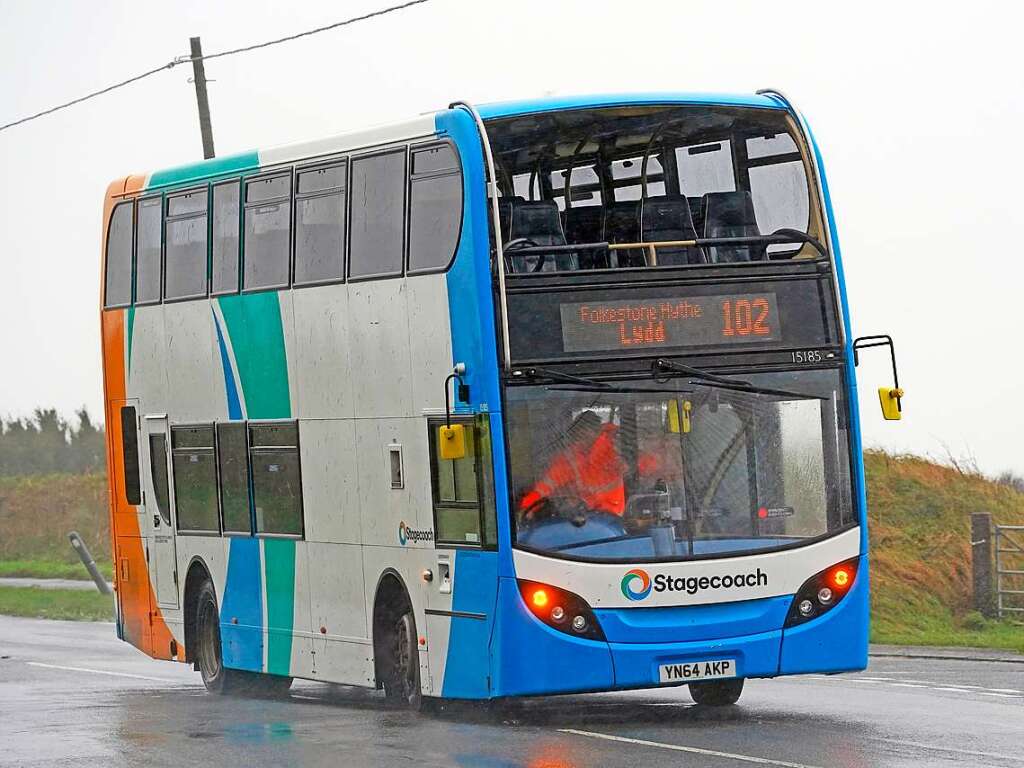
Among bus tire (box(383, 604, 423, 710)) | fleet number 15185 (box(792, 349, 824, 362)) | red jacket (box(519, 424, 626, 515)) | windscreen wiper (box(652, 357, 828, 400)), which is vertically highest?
fleet number 15185 (box(792, 349, 824, 362))

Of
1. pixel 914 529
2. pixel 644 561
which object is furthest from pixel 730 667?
pixel 914 529

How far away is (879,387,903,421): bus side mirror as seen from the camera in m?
15.2

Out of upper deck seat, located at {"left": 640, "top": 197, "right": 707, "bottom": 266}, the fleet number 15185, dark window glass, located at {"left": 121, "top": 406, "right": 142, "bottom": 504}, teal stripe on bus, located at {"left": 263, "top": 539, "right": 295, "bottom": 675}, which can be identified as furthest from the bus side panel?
dark window glass, located at {"left": 121, "top": 406, "right": 142, "bottom": 504}

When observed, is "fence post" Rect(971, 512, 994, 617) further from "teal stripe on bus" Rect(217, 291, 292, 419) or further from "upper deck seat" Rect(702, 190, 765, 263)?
"upper deck seat" Rect(702, 190, 765, 263)

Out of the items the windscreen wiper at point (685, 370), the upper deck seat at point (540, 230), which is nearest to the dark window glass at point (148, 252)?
the upper deck seat at point (540, 230)

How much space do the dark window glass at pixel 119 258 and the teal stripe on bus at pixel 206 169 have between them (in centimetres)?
61

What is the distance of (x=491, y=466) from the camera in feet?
47.7

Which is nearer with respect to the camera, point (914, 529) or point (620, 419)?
point (620, 419)

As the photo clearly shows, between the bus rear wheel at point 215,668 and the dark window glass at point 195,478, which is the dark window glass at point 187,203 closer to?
the dark window glass at point 195,478

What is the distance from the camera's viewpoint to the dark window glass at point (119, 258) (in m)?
20.8

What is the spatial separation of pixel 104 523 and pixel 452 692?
41615mm

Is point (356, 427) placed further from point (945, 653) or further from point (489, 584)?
point (945, 653)

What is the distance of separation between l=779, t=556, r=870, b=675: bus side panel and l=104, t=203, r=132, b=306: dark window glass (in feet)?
27.5

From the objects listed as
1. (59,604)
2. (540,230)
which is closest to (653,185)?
(540,230)
